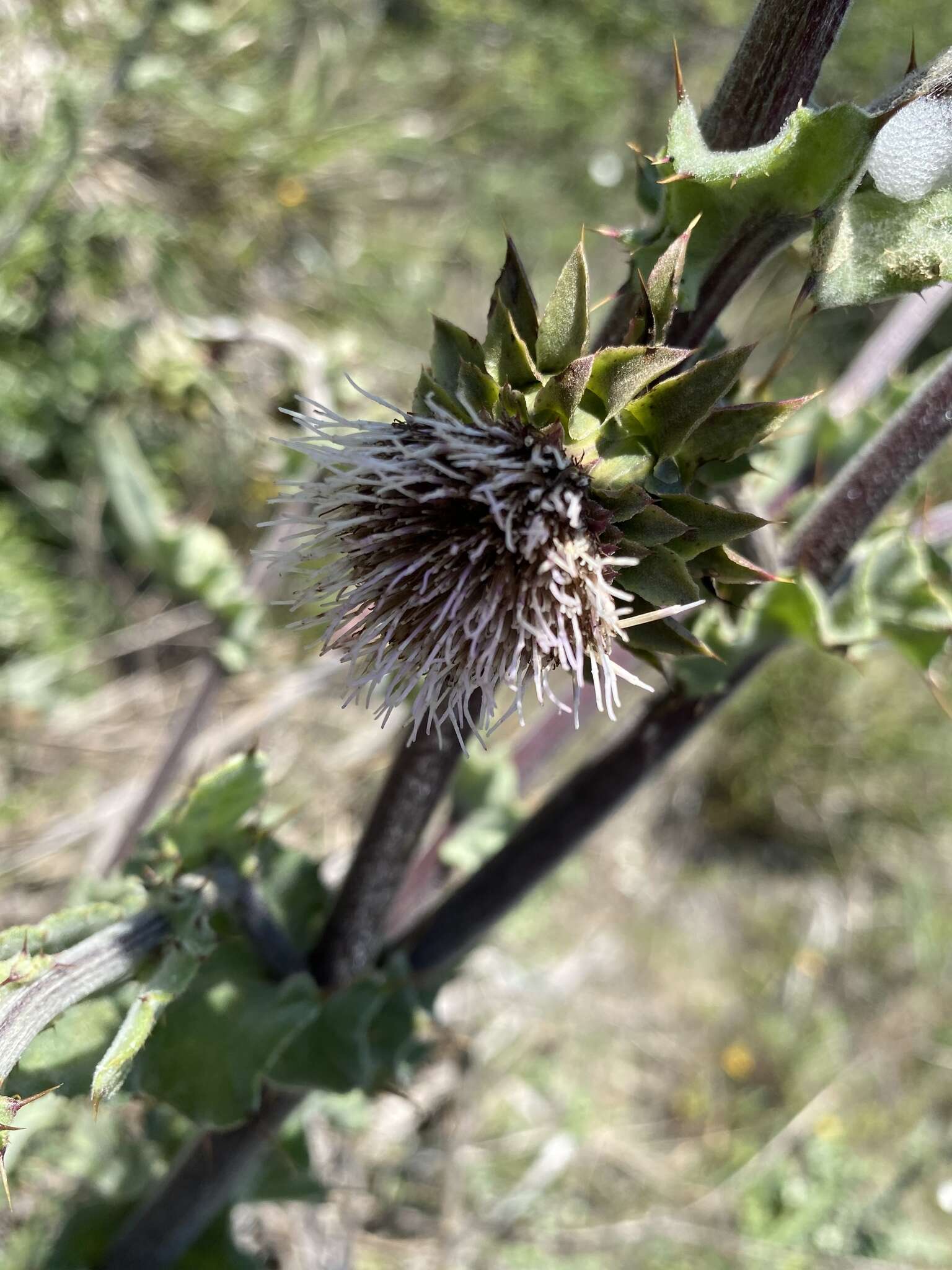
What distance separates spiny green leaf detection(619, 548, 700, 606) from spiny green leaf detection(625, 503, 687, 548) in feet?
0.07

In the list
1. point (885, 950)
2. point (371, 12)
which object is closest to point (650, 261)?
point (885, 950)

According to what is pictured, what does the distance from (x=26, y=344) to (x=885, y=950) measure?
253 inches

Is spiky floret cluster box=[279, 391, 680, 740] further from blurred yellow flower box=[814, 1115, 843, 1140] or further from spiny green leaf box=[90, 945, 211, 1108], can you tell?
blurred yellow flower box=[814, 1115, 843, 1140]

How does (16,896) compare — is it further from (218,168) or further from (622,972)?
(218,168)

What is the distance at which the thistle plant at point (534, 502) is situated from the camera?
1424 millimetres

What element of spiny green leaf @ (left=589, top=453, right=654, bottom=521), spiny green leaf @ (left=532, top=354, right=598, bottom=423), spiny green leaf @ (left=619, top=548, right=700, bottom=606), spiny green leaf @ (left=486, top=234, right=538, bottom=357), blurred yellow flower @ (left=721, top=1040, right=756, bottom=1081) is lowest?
blurred yellow flower @ (left=721, top=1040, right=756, bottom=1081)

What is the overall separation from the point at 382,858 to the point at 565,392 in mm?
1107

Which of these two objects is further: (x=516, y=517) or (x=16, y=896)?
(x=16, y=896)

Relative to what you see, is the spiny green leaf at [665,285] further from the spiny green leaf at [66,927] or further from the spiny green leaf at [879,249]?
the spiny green leaf at [66,927]

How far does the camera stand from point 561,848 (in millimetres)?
2145

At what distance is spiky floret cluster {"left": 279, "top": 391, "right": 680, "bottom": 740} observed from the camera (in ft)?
4.69

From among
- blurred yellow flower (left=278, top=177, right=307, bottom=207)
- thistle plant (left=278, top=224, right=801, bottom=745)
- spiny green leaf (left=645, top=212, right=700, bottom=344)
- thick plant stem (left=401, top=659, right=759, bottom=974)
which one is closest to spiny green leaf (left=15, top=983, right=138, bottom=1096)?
thick plant stem (left=401, top=659, right=759, bottom=974)

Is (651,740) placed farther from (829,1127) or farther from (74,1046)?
(829,1127)

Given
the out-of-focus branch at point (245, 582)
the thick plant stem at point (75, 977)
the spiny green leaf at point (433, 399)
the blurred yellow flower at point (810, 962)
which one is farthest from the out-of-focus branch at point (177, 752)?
the blurred yellow flower at point (810, 962)
